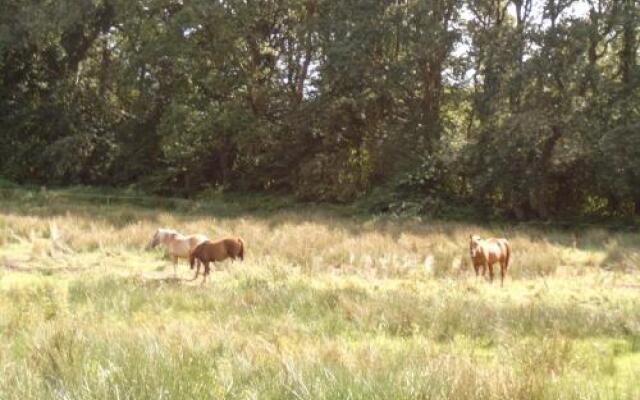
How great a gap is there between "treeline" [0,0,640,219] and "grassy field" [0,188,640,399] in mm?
7186

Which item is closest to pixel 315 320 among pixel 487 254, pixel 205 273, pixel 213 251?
pixel 205 273

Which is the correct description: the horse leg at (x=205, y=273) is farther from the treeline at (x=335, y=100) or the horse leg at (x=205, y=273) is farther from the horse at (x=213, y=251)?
the treeline at (x=335, y=100)

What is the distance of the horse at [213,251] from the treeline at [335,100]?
42.4ft

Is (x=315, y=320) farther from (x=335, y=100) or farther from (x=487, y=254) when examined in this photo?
(x=335, y=100)

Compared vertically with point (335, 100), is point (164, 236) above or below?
below

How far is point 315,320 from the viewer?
7.16 m

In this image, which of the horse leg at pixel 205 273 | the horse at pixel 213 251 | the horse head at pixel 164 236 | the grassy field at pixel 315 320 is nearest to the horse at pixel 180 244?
the horse head at pixel 164 236

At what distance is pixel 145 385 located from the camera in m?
3.85

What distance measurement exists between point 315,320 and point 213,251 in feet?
13.1

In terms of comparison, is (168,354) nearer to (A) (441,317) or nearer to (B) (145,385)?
(B) (145,385)

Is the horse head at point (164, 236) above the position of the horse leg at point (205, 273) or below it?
above

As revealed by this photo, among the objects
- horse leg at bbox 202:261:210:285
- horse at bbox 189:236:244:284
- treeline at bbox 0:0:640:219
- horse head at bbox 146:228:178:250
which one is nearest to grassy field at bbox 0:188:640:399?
horse leg at bbox 202:261:210:285

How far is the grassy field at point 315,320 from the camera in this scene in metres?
4.00

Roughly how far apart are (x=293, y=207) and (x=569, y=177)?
33.5 feet
